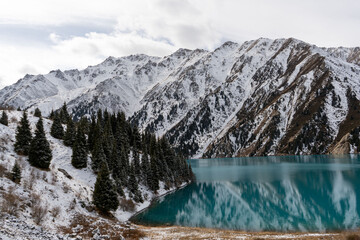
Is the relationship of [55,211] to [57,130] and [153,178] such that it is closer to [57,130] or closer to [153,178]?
[57,130]

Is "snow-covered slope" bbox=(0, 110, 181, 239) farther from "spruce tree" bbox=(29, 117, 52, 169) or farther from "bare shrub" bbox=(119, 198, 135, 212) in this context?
"spruce tree" bbox=(29, 117, 52, 169)

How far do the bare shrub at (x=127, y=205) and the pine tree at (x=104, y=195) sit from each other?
9868 mm

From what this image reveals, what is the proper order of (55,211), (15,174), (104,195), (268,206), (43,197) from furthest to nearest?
(268,206) → (104,195) → (43,197) → (15,174) → (55,211)

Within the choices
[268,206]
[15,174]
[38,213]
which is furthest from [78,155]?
[268,206]

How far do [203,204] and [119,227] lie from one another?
37297 millimetres

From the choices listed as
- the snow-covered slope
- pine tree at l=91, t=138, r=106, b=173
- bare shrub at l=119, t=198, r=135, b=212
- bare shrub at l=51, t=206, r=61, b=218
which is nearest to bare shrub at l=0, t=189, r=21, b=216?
the snow-covered slope

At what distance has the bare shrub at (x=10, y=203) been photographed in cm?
2612

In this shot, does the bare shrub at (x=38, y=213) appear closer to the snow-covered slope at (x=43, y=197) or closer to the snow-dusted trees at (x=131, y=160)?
the snow-covered slope at (x=43, y=197)

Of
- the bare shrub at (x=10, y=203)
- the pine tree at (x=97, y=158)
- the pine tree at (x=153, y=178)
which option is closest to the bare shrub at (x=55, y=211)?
the bare shrub at (x=10, y=203)

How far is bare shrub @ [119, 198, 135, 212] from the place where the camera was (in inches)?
2196

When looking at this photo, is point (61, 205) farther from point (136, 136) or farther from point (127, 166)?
point (136, 136)

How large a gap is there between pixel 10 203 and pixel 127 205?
31.5m

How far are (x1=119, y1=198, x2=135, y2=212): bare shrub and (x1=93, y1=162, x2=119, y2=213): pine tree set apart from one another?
9.87 meters

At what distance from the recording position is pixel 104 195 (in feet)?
148
